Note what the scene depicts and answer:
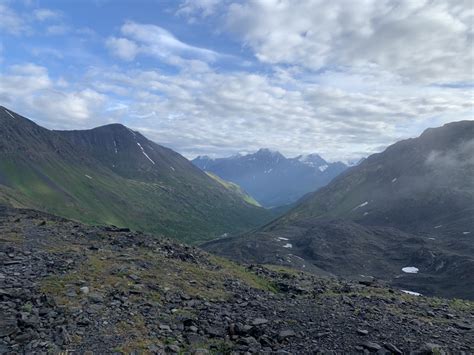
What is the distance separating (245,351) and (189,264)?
1902cm

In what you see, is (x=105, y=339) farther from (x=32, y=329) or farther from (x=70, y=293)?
(x=70, y=293)

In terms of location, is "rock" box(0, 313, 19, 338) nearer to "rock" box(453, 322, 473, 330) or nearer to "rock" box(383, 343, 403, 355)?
"rock" box(383, 343, 403, 355)

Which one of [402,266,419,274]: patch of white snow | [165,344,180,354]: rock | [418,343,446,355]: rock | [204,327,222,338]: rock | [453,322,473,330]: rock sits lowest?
[402,266,419,274]: patch of white snow

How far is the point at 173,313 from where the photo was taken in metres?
22.5

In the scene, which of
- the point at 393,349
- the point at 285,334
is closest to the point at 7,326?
the point at 285,334

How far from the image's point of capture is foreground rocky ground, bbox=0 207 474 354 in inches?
722

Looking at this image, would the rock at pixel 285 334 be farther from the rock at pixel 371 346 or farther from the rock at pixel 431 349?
the rock at pixel 431 349

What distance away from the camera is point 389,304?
30.8 meters

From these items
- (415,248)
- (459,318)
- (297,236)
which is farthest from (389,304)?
(297,236)

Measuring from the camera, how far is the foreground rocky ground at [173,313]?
722 inches

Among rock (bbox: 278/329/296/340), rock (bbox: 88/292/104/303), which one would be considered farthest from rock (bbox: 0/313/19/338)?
rock (bbox: 278/329/296/340)

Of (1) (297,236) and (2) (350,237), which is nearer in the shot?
(2) (350,237)

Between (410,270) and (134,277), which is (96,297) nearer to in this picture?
(134,277)

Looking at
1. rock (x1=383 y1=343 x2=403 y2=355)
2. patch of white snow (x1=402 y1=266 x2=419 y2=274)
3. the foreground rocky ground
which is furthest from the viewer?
patch of white snow (x1=402 y1=266 x2=419 y2=274)
